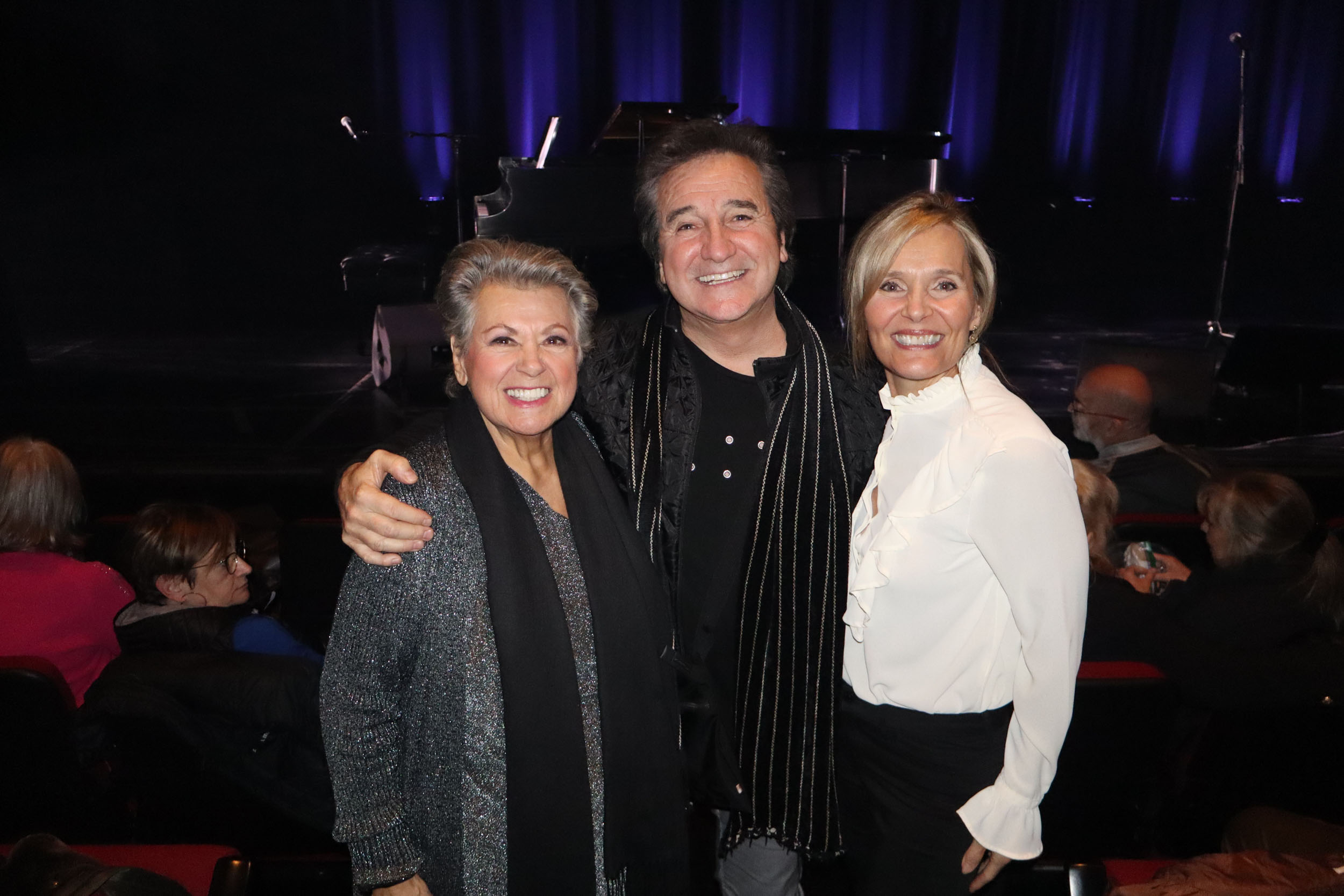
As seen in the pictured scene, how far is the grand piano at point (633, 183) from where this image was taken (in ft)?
17.7

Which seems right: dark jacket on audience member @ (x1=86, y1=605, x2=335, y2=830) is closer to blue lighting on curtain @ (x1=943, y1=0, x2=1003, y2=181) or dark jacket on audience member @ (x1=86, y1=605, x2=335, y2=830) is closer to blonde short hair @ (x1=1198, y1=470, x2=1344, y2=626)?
blonde short hair @ (x1=1198, y1=470, x2=1344, y2=626)

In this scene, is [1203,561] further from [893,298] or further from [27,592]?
[27,592]

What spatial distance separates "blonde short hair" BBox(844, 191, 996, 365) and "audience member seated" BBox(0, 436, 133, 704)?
2.36 metres

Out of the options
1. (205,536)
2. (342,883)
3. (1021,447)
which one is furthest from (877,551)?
(205,536)

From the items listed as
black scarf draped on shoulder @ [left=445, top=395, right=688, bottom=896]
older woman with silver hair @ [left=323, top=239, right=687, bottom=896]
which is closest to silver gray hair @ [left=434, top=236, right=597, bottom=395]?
older woman with silver hair @ [left=323, top=239, right=687, bottom=896]

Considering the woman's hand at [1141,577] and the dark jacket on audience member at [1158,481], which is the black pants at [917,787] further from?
the dark jacket on audience member at [1158,481]

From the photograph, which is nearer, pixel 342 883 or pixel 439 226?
pixel 342 883

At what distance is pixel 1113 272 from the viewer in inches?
353

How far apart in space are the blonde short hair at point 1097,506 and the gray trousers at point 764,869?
132 cm

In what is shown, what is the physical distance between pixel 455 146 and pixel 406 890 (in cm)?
662

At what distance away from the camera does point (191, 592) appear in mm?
2434

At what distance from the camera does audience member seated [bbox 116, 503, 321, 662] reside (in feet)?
7.39

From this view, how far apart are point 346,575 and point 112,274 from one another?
835 centimetres

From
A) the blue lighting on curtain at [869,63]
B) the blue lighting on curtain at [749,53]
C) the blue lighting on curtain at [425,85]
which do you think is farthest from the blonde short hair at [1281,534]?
the blue lighting on curtain at [425,85]
